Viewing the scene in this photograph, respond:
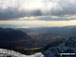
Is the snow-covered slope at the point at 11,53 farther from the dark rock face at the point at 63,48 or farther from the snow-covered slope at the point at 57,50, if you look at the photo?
the dark rock face at the point at 63,48

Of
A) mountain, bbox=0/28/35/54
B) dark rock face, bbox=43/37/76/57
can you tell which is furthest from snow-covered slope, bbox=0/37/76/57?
mountain, bbox=0/28/35/54

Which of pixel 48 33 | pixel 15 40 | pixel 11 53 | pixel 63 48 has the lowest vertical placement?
pixel 11 53

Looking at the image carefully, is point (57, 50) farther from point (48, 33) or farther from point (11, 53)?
point (11, 53)

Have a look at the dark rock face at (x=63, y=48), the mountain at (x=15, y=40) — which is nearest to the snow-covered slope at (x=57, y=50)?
the dark rock face at (x=63, y=48)

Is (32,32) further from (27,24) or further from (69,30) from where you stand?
(69,30)

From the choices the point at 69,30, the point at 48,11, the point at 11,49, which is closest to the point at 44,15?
the point at 48,11

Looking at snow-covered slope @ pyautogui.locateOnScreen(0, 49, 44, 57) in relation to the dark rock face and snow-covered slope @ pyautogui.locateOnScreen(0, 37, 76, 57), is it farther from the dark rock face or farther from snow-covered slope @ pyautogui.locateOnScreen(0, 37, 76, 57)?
the dark rock face

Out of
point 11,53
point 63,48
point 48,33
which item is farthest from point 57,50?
point 11,53
